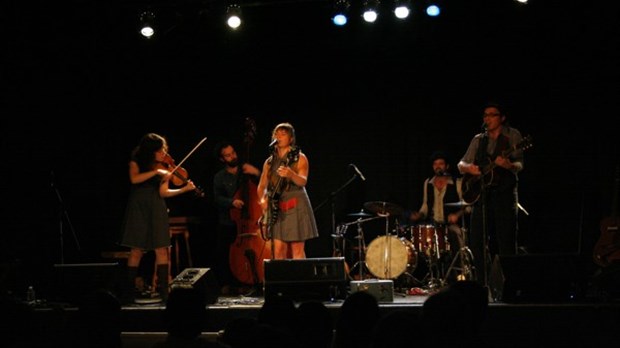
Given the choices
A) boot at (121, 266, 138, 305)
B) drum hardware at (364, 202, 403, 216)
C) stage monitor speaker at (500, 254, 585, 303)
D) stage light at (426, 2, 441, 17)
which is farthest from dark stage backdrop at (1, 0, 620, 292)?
stage monitor speaker at (500, 254, 585, 303)

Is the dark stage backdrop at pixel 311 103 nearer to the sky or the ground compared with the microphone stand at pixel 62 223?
nearer to the sky

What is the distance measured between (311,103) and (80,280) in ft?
13.8

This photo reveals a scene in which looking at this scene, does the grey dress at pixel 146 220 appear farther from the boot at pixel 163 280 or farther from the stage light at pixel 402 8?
the stage light at pixel 402 8

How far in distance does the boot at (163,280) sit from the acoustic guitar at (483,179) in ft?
10.7

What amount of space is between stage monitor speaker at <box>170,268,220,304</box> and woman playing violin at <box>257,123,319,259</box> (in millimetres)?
793

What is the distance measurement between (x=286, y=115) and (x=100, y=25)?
274 centimetres

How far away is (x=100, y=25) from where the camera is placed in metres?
11.0

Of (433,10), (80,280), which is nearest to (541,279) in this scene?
(433,10)

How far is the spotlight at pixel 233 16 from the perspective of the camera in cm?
999

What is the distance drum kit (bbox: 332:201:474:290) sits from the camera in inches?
393

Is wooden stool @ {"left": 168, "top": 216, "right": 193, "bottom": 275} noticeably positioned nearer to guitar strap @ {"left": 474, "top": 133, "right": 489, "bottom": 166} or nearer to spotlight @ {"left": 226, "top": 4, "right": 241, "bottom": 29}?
spotlight @ {"left": 226, "top": 4, "right": 241, "bottom": 29}

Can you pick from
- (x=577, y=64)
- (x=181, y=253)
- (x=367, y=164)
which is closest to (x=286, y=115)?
(x=367, y=164)

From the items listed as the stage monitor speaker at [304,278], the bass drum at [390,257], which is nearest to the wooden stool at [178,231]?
the bass drum at [390,257]

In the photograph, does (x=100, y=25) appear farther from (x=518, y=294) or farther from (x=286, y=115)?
(x=518, y=294)
